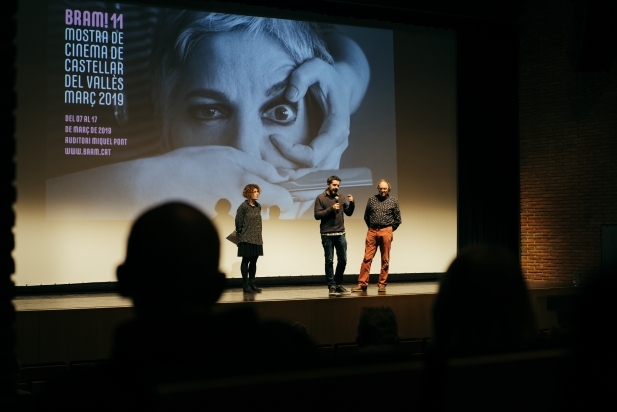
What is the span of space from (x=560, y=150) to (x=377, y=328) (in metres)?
8.25

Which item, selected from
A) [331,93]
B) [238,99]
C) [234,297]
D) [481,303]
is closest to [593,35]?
[331,93]

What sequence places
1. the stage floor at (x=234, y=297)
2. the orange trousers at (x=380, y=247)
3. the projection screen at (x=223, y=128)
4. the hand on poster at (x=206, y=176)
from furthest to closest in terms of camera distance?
the hand on poster at (x=206, y=176), the projection screen at (x=223, y=128), the orange trousers at (x=380, y=247), the stage floor at (x=234, y=297)

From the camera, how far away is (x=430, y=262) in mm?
11117

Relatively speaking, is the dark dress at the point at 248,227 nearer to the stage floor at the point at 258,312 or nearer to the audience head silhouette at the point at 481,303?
the stage floor at the point at 258,312

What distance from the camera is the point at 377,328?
343 centimetres

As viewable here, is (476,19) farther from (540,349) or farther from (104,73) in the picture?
(540,349)

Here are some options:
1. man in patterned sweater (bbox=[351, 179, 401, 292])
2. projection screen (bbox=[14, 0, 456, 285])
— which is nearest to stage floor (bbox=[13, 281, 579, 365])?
man in patterned sweater (bbox=[351, 179, 401, 292])

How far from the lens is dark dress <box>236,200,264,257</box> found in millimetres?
8359

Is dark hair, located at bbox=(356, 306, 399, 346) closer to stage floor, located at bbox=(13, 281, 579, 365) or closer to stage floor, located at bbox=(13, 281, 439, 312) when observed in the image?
stage floor, located at bbox=(13, 281, 579, 365)

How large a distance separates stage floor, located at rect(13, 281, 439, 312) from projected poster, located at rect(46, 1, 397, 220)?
1040 millimetres

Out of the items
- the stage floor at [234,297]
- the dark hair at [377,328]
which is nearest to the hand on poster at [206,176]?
the stage floor at [234,297]

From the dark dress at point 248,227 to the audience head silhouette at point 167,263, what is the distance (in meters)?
7.26

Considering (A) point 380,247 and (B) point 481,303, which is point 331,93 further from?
Result: (B) point 481,303

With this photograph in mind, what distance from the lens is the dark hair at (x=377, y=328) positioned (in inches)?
130
